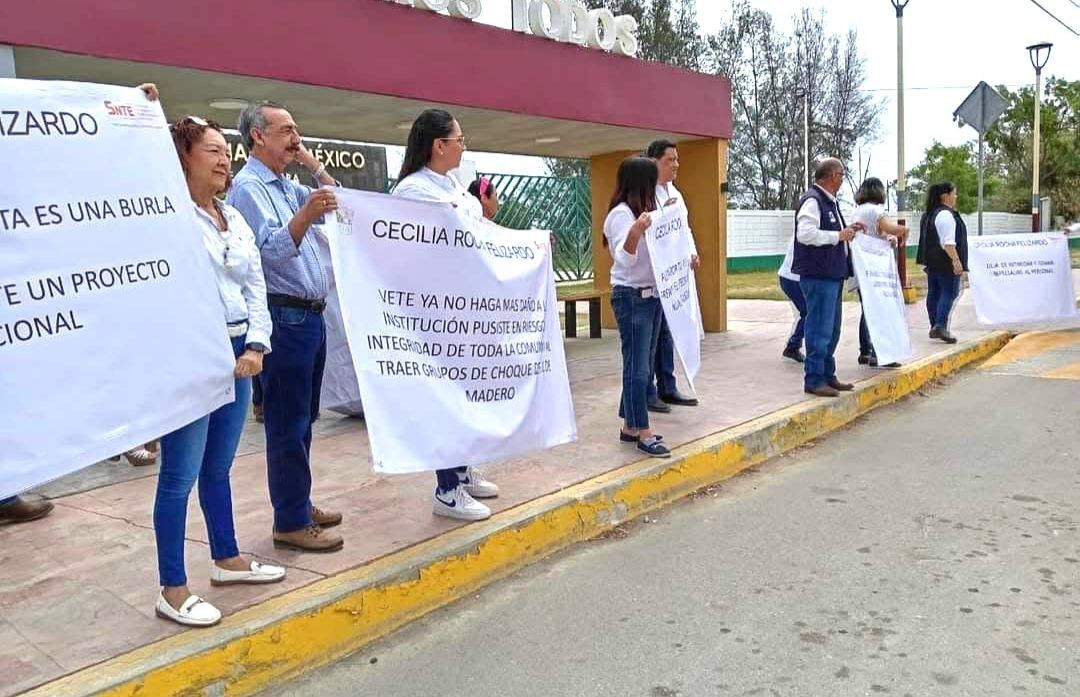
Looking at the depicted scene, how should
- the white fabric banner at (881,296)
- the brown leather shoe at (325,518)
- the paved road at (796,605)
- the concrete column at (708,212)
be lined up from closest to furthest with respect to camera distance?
1. the paved road at (796,605)
2. the brown leather shoe at (325,518)
3. the white fabric banner at (881,296)
4. the concrete column at (708,212)

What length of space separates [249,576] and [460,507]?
105 centimetres

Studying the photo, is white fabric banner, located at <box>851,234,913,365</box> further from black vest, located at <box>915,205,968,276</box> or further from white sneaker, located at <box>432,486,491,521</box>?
white sneaker, located at <box>432,486,491,521</box>

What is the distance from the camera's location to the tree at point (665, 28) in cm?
3488

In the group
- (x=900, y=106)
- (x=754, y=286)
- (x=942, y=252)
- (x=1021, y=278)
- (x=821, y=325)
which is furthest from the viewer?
(x=754, y=286)

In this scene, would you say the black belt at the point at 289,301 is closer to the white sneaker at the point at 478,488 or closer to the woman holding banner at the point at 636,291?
the white sneaker at the point at 478,488

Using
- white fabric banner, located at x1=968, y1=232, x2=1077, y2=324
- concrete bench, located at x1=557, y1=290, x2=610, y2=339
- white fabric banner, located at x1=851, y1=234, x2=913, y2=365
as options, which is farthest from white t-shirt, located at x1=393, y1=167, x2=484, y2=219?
white fabric banner, located at x1=968, y1=232, x2=1077, y2=324

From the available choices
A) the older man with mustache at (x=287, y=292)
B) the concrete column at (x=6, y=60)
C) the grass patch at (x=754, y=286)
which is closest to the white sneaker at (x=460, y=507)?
the older man with mustache at (x=287, y=292)

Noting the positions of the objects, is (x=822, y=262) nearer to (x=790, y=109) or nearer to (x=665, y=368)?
(x=665, y=368)

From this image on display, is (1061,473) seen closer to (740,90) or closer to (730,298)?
(730,298)

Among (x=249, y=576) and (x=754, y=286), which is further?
(x=754, y=286)

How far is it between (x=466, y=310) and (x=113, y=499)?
7.52 feet

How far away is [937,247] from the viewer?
9.48m

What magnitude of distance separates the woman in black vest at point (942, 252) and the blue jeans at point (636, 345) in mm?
5393

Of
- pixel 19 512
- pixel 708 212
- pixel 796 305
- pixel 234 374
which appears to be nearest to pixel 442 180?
pixel 234 374
